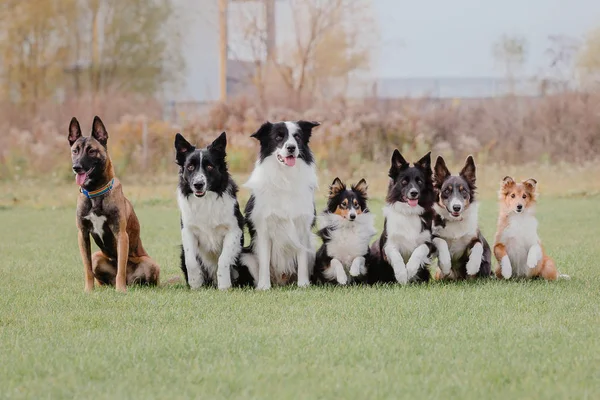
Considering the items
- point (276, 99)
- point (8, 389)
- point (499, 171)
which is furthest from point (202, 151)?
point (276, 99)

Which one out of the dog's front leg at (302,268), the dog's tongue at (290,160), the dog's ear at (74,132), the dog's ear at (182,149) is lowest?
the dog's front leg at (302,268)

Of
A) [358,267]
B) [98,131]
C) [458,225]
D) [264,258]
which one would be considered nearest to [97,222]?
[98,131]

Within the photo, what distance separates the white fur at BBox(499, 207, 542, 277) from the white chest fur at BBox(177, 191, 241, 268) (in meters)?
2.50

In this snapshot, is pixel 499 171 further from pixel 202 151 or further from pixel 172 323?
pixel 172 323


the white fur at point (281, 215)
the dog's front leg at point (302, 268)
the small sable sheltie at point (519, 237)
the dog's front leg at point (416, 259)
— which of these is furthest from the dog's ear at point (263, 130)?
the small sable sheltie at point (519, 237)

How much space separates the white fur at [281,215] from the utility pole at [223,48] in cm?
1779

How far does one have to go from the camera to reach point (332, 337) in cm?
559

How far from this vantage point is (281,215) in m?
7.67

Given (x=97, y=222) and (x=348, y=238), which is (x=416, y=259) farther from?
(x=97, y=222)

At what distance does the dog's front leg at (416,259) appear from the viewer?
24.8ft

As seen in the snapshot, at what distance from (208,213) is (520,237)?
2854mm

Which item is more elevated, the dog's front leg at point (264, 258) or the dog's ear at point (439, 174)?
the dog's ear at point (439, 174)

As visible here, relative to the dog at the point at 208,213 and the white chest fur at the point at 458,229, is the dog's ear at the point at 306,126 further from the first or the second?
the white chest fur at the point at 458,229

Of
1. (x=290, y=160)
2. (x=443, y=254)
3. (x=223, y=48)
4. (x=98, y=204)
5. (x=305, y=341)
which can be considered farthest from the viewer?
(x=223, y=48)
